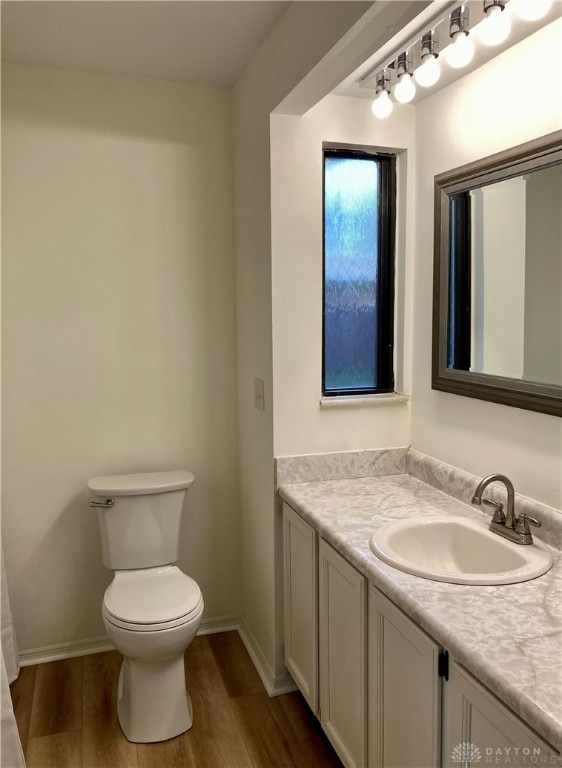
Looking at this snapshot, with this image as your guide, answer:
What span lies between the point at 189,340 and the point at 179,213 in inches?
21.9

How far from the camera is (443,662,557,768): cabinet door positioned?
1055 mm

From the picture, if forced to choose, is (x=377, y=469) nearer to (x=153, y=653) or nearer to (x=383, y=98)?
(x=153, y=653)

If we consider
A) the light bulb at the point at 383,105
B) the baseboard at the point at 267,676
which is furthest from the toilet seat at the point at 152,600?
the light bulb at the point at 383,105

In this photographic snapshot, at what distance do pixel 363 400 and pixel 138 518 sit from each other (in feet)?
3.39

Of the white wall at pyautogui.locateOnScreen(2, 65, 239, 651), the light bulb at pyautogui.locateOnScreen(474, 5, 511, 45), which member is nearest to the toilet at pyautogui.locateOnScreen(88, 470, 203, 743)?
the white wall at pyautogui.locateOnScreen(2, 65, 239, 651)

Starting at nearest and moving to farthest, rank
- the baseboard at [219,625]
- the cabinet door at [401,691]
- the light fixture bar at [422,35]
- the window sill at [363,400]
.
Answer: the cabinet door at [401,691] < the light fixture bar at [422,35] < the window sill at [363,400] < the baseboard at [219,625]

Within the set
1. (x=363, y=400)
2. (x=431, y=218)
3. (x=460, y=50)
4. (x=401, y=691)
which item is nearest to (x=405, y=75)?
(x=460, y=50)

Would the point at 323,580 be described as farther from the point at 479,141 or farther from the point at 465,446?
the point at 479,141

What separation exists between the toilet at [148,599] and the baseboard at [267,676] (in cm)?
32

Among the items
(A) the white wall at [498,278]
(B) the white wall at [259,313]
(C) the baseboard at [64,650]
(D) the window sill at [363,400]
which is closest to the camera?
(A) the white wall at [498,278]

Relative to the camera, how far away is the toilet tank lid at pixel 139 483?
244 centimetres

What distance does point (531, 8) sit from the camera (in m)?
1.52

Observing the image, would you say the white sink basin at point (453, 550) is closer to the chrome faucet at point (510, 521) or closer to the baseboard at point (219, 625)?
the chrome faucet at point (510, 521)

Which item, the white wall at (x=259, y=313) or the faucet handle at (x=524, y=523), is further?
the white wall at (x=259, y=313)
